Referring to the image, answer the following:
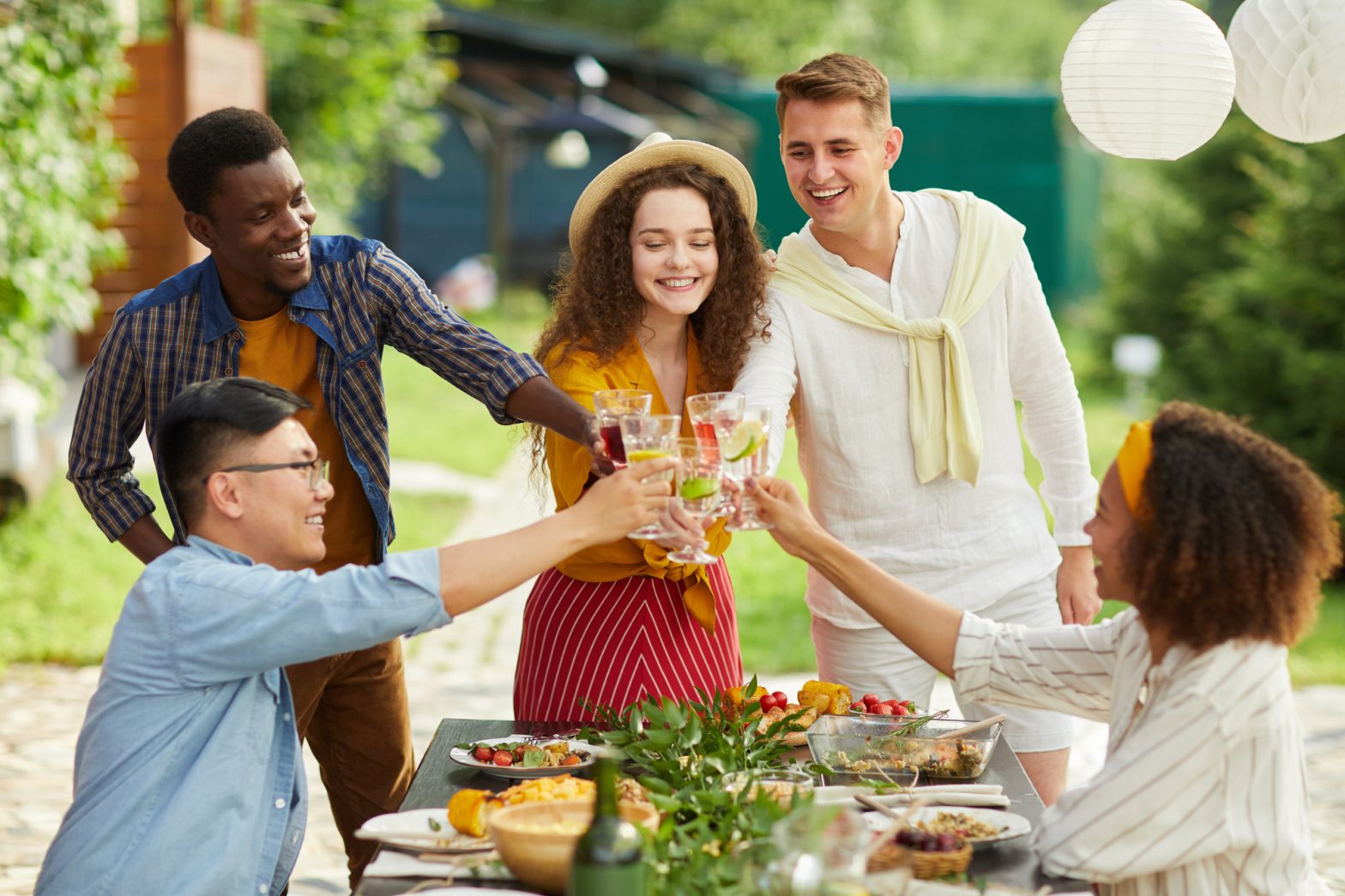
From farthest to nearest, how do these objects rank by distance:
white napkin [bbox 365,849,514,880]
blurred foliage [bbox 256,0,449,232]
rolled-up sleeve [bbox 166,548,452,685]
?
blurred foliage [bbox 256,0,449,232]
rolled-up sleeve [bbox 166,548,452,685]
white napkin [bbox 365,849,514,880]

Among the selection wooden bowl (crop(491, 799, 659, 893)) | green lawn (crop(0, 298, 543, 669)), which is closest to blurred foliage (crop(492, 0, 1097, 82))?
green lawn (crop(0, 298, 543, 669))

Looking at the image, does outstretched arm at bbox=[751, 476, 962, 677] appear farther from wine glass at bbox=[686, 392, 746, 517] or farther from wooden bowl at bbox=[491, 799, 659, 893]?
wooden bowl at bbox=[491, 799, 659, 893]

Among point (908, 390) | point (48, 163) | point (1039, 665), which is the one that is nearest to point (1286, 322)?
point (908, 390)

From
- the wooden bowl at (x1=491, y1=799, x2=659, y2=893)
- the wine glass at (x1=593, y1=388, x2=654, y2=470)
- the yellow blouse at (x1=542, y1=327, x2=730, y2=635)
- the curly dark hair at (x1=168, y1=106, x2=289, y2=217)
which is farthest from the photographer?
the yellow blouse at (x1=542, y1=327, x2=730, y2=635)

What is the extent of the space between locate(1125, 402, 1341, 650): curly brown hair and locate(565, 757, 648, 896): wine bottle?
0.96 m

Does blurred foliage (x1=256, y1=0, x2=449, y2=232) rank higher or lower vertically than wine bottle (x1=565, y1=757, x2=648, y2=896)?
higher

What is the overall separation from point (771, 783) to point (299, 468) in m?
1.02

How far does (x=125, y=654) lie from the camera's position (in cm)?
260

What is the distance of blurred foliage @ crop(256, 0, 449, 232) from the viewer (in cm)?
1438

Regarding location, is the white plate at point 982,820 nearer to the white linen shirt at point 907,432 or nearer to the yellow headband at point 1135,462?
the yellow headband at point 1135,462

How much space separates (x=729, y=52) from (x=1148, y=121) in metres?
29.1

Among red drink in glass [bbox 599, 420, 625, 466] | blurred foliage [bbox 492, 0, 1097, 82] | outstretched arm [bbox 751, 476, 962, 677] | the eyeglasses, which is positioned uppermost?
blurred foliage [bbox 492, 0, 1097, 82]

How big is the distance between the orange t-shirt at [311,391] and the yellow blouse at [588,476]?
0.49 meters

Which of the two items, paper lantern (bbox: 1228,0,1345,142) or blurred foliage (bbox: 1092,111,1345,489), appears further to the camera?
blurred foliage (bbox: 1092,111,1345,489)
